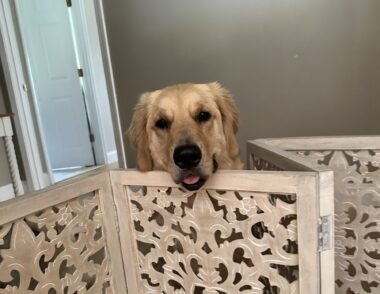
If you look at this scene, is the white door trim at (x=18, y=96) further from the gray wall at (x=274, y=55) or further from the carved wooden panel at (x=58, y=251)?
the carved wooden panel at (x=58, y=251)

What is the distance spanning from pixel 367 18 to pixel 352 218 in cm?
125

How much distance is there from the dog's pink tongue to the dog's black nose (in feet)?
0.11

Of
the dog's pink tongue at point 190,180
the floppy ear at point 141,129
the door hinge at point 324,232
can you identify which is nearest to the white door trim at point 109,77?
the floppy ear at point 141,129

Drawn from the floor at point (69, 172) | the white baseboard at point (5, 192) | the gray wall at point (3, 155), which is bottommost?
the floor at point (69, 172)

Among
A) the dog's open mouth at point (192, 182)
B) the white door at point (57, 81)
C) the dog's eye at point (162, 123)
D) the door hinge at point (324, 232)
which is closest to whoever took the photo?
the door hinge at point (324, 232)

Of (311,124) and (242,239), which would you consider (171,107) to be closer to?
(242,239)

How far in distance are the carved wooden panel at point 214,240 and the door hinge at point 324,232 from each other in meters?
0.05

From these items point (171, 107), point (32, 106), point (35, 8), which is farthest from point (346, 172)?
point (35, 8)

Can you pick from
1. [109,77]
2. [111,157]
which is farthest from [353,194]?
[111,157]

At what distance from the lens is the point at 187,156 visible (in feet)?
2.85

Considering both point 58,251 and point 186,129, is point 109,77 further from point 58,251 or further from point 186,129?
point 58,251

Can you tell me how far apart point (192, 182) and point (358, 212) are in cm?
48

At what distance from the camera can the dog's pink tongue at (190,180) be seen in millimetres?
811

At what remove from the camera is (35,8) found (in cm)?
401
